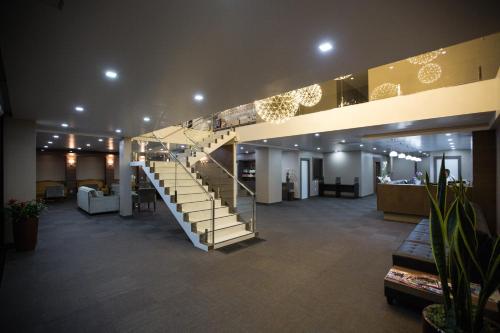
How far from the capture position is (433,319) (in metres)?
1.85

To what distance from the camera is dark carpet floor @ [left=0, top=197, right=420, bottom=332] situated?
101 inches

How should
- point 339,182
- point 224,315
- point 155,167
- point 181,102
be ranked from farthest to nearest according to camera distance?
point 339,182
point 155,167
point 181,102
point 224,315

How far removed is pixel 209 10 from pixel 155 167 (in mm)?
6232

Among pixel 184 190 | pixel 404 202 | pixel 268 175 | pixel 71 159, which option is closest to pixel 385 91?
pixel 404 202

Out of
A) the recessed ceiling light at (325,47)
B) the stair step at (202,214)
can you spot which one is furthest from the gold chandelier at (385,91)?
the stair step at (202,214)

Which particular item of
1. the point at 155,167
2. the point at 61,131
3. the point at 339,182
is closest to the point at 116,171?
the point at 61,131

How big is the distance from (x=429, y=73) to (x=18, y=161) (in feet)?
32.2

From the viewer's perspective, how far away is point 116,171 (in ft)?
52.5

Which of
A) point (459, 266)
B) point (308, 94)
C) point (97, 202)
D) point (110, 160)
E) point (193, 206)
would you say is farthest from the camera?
point (110, 160)

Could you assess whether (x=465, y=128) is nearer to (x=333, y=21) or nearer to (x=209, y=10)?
(x=333, y=21)

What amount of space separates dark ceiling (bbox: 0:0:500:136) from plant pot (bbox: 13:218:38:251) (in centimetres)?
278

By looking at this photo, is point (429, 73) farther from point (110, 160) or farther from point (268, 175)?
point (110, 160)

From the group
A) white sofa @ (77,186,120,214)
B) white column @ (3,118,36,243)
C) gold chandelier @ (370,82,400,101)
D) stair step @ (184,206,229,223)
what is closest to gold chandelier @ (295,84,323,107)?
gold chandelier @ (370,82,400,101)

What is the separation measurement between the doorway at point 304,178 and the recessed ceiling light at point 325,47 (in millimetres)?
11022
